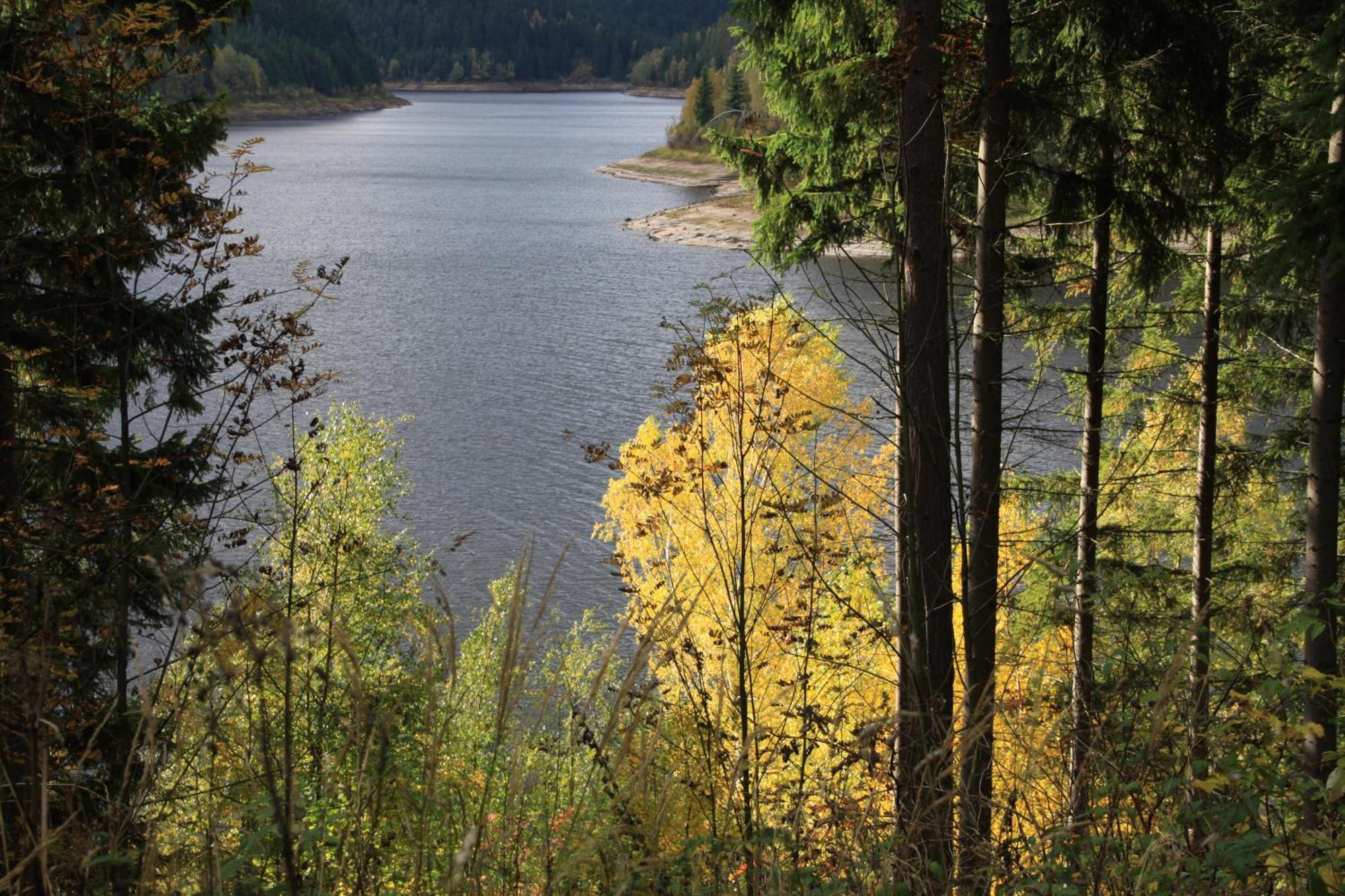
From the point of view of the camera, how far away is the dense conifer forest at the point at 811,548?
2150mm

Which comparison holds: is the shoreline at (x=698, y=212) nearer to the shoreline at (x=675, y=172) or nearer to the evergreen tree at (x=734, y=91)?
the shoreline at (x=675, y=172)

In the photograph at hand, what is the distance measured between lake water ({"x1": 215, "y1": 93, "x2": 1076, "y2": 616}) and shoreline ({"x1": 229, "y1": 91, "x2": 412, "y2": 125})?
34.6 m

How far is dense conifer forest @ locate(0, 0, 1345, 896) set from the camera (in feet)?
7.06

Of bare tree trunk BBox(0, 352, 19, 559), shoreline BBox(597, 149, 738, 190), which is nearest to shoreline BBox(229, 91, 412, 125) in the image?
shoreline BBox(597, 149, 738, 190)

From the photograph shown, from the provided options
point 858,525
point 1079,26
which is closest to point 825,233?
point 1079,26

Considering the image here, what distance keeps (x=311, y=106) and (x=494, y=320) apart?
100 m

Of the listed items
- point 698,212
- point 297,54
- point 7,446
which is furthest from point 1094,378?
point 297,54

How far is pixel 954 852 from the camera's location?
2281mm

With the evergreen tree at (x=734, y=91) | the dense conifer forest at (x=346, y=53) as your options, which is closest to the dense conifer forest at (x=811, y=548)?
the evergreen tree at (x=734, y=91)

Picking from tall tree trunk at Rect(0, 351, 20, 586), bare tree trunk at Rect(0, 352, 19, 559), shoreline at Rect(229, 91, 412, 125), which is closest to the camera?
tall tree trunk at Rect(0, 351, 20, 586)

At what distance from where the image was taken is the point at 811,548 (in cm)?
371

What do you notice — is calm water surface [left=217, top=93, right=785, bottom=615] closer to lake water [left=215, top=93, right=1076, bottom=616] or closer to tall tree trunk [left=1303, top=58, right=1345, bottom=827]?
lake water [left=215, top=93, right=1076, bottom=616]

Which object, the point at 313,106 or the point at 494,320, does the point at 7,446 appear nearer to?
the point at 494,320

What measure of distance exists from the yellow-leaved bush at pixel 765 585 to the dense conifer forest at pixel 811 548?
77 millimetres
